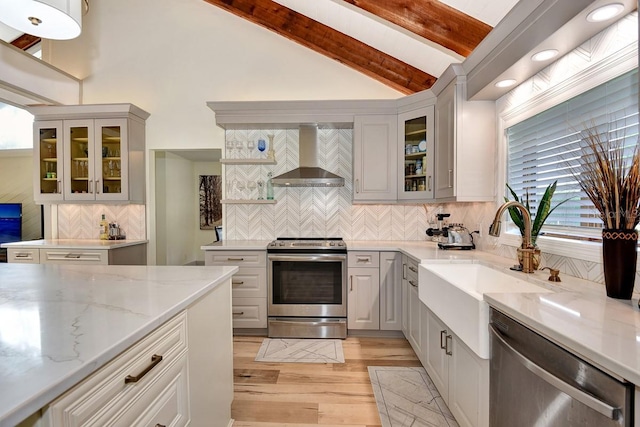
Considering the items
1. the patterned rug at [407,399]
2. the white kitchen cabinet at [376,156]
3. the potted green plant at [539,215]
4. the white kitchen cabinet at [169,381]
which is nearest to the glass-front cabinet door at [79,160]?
the white kitchen cabinet at [169,381]

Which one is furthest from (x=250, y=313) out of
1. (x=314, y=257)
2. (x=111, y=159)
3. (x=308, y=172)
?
(x=111, y=159)

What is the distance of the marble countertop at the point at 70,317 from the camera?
0.62 metres

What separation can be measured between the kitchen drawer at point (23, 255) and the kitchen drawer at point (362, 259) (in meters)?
3.40

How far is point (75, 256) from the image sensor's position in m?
3.30

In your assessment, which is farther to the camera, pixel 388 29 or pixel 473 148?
pixel 388 29

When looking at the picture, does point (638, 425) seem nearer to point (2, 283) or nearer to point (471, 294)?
point (471, 294)

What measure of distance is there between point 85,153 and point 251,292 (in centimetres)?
269

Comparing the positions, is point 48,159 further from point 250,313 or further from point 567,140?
point 567,140

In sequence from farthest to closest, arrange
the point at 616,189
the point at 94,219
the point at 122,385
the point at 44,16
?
the point at 94,219
the point at 44,16
the point at 616,189
the point at 122,385

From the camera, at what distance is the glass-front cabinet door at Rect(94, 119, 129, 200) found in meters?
3.57

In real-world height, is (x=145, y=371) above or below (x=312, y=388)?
above

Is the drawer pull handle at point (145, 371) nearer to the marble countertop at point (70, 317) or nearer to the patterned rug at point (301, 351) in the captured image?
the marble countertop at point (70, 317)

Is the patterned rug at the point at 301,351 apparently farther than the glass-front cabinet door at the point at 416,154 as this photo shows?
No

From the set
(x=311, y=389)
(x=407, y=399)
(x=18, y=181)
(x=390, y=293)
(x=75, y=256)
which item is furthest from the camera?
(x=18, y=181)
